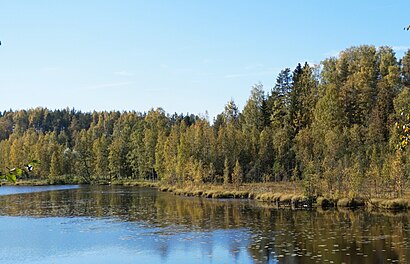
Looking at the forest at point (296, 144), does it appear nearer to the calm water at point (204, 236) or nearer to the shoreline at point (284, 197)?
the shoreline at point (284, 197)

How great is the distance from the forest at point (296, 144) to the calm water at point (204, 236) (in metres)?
10.6

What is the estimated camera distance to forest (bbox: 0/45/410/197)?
5212 centimetres

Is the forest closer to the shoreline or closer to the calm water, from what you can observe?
the shoreline

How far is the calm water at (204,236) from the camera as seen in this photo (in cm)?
2631

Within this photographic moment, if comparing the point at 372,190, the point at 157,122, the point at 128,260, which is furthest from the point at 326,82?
the point at 128,260

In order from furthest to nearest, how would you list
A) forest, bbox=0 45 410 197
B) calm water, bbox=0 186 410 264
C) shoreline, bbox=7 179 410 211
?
forest, bbox=0 45 410 197 → shoreline, bbox=7 179 410 211 → calm water, bbox=0 186 410 264

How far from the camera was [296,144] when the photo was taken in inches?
3120

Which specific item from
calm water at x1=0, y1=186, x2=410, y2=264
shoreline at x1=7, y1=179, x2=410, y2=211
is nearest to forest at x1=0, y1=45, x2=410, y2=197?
shoreline at x1=7, y1=179, x2=410, y2=211

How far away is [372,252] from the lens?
2592 cm

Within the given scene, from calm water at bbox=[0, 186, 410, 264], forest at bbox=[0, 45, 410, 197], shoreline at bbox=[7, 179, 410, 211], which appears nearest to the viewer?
calm water at bbox=[0, 186, 410, 264]

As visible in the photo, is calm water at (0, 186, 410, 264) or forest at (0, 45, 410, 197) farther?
forest at (0, 45, 410, 197)

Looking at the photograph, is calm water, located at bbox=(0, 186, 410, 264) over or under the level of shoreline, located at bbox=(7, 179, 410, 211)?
under

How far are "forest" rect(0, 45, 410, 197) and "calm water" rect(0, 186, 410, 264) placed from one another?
10.6m

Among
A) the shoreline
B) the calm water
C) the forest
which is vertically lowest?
the calm water
